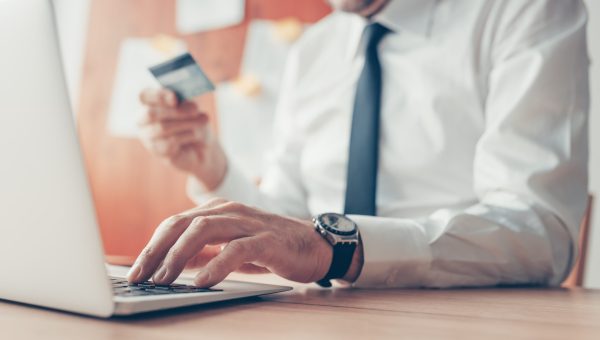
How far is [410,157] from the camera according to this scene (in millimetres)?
1220

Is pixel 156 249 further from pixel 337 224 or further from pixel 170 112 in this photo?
pixel 170 112

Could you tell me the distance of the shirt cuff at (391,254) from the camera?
0.75 meters

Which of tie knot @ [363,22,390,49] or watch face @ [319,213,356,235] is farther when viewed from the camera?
tie knot @ [363,22,390,49]

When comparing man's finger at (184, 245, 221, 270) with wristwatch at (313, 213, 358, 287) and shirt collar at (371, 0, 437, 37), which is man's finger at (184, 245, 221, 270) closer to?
wristwatch at (313, 213, 358, 287)

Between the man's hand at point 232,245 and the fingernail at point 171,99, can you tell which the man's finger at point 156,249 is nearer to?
the man's hand at point 232,245

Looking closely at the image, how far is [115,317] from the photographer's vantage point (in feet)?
1.40

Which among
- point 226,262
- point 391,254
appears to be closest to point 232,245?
point 226,262

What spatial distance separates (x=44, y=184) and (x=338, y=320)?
24cm

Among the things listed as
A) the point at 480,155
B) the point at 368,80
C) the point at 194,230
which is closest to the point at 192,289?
the point at 194,230

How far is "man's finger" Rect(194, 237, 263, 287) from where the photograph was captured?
559 mm

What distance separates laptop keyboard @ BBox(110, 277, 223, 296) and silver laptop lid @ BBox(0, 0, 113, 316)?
0.06 meters

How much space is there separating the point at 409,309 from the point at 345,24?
3.63 feet

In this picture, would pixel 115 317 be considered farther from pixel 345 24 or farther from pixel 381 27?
pixel 345 24

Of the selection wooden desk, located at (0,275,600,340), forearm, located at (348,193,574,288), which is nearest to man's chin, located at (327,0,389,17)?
forearm, located at (348,193,574,288)
